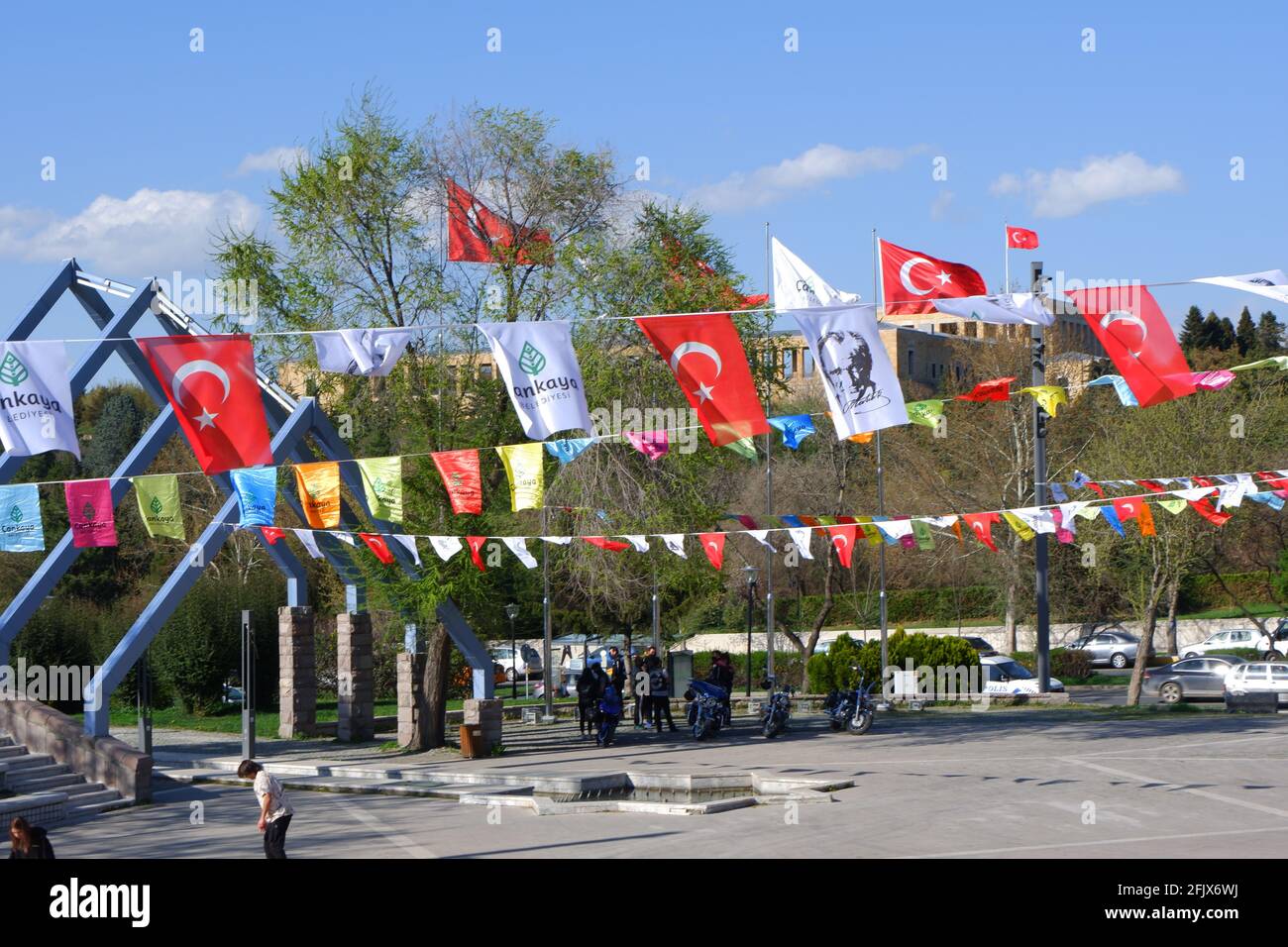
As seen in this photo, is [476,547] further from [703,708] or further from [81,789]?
[81,789]

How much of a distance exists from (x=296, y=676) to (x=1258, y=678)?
74.6 feet

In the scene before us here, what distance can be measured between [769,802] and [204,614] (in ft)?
76.7

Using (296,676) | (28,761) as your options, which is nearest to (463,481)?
(28,761)

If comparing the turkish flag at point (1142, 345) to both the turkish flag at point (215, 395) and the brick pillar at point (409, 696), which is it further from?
the brick pillar at point (409, 696)

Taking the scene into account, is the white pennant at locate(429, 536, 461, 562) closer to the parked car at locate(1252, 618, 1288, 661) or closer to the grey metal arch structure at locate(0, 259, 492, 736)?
the grey metal arch structure at locate(0, 259, 492, 736)

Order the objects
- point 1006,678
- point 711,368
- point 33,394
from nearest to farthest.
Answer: point 711,368, point 33,394, point 1006,678

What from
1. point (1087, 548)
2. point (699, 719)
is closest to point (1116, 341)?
point (699, 719)

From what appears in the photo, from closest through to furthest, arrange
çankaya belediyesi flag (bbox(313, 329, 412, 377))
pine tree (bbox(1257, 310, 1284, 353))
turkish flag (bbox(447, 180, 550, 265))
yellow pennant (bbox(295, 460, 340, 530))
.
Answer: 1. çankaya belediyesi flag (bbox(313, 329, 412, 377))
2. yellow pennant (bbox(295, 460, 340, 530))
3. turkish flag (bbox(447, 180, 550, 265))
4. pine tree (bbox(1257, 310, 1284, 353))

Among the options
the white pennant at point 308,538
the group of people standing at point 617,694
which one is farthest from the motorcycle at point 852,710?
the white pennant at point 308,538

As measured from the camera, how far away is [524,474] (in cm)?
2125

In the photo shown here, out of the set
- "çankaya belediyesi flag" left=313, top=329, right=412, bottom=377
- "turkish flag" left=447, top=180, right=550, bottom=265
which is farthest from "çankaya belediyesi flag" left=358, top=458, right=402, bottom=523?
"turkish flag" left=447, top=180, right=550, bottom=265

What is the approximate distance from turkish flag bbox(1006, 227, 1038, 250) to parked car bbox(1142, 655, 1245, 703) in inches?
594

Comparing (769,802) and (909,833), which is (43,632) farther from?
(909,833)

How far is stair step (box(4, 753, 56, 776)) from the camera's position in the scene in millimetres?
21875
